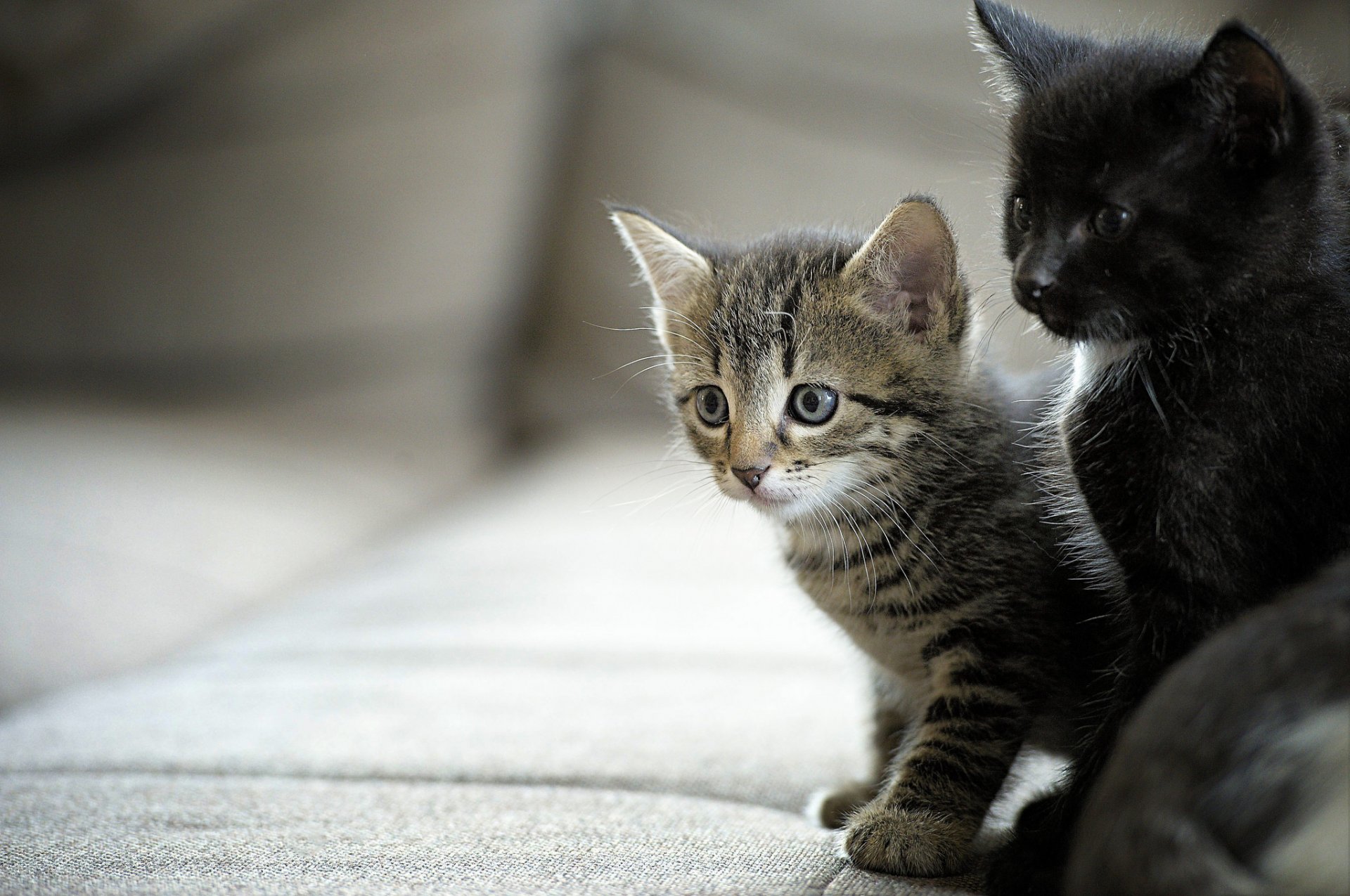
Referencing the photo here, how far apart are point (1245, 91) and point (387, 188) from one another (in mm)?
2641

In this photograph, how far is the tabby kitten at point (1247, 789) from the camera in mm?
657

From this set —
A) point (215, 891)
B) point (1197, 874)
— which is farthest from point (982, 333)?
point (215, 891)

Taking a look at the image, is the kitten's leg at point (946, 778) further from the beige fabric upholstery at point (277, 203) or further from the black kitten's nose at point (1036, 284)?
the beige fabric upholstery at point (277, 203)

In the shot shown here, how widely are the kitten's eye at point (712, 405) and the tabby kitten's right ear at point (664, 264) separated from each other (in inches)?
5.6

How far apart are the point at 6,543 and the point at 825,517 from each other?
1.51 m

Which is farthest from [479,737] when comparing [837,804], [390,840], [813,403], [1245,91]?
[1245,91]

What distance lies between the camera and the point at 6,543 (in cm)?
204

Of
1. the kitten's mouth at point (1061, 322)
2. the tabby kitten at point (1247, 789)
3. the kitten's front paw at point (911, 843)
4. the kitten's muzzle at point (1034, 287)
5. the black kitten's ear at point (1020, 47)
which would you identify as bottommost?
the kitten's front paw at point (911, 843)

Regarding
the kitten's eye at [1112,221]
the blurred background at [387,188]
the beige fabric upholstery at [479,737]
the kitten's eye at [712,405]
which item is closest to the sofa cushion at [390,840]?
the beige fabric upholstery at [479,737]

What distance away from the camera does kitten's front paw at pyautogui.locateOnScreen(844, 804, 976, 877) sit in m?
1.10

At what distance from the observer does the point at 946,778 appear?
3.89ft

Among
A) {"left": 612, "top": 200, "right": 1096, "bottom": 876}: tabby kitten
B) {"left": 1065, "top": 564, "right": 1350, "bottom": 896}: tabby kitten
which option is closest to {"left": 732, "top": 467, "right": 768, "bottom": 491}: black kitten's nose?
{"left": 612, "top": 200, "right": 1096, "bottom": 876}: tabby kitten

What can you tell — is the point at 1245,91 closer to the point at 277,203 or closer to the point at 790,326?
the point at 790,326

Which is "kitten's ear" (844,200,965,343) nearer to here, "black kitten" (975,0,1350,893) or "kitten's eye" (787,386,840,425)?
"kitten's eye" (787,386,840,425)
